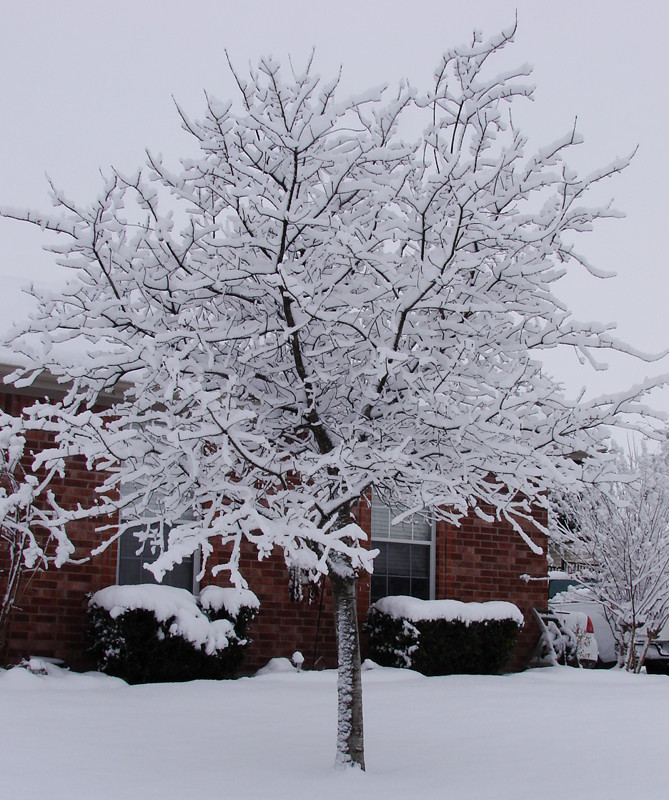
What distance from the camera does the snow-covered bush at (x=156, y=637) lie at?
379 inches

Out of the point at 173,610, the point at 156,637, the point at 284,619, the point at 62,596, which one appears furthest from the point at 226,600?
the point at 62,596

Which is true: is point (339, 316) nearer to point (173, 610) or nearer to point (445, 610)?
point (173, 610)

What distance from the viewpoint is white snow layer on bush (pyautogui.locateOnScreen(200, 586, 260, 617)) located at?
10375 millimetres

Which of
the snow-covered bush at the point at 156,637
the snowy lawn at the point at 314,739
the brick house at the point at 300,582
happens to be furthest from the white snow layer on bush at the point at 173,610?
the brick house at the point at 300,582

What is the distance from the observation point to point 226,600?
10.4m

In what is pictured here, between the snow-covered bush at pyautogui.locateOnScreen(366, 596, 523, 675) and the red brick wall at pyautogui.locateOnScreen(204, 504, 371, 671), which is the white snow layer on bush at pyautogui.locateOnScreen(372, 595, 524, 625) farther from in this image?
the red brick wall at pyautogui.locateOnScreen(204, 504, 371, 671)

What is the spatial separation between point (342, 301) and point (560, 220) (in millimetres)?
1401

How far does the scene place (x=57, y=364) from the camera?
6.19 metres

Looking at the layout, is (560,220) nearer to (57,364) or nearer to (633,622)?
(57,364)

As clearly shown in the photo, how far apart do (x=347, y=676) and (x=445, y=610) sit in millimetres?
5247

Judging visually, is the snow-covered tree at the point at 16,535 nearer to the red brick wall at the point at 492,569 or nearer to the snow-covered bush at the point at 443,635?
the snow-covered bush at the point at 443,635

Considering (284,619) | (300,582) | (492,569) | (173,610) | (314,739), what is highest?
(492,569)

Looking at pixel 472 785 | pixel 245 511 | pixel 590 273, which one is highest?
pixel 590 273

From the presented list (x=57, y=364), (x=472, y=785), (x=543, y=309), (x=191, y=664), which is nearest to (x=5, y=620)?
(x=191, y=664)
